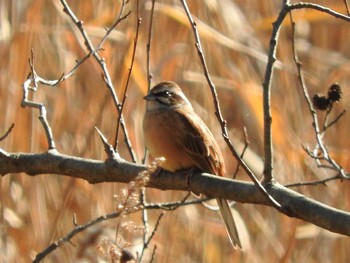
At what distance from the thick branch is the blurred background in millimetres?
1265

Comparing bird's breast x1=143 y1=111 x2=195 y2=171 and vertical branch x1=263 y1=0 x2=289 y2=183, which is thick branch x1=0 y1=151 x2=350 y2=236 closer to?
vertical branch x1=263 y1=0 x2=289 y2=183

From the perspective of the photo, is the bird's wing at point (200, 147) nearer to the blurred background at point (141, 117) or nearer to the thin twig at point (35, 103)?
the blurred background at point (141, 117)

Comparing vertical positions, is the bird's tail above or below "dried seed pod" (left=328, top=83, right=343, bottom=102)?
below

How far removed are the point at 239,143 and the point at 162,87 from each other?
4.62ft

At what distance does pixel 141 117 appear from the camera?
4254mm

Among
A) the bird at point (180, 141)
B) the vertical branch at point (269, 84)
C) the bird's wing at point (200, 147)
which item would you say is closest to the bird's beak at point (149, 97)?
the bird at point (180, 141)

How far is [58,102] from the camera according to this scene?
4324 mm

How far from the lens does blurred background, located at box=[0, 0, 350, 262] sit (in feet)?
13.1

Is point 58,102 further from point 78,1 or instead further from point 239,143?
point 239,143

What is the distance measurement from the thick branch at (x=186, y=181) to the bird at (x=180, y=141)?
32cm

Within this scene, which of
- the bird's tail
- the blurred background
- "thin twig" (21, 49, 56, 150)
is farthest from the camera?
the blurred background

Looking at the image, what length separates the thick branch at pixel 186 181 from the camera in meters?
2.11

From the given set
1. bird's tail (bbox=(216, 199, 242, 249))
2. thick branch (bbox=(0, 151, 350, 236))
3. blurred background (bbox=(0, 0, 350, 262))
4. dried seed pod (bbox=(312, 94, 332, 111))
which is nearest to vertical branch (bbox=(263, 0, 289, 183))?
thick branch (bbox=(0, 151, 350, 236))

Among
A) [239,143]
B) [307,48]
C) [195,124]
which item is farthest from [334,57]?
[195,124]
